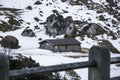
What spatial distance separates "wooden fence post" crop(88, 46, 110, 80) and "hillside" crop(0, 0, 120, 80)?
177ft

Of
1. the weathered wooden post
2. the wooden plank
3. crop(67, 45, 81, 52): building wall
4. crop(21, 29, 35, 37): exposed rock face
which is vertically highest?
the weathered wooden post

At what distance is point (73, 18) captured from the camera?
290 ft

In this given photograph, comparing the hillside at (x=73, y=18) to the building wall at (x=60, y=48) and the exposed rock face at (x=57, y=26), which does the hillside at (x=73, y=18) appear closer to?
the exposed rock face at (x=57, y=26)

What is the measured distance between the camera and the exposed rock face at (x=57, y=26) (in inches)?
3091

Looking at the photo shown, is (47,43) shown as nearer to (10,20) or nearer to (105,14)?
(10,20)

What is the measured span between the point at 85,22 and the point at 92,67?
83.2 meters

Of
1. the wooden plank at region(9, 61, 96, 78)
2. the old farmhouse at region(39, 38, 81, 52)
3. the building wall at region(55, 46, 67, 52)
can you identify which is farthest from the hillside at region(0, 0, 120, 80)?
the wooden plank at region(9, 61, 96, 78)

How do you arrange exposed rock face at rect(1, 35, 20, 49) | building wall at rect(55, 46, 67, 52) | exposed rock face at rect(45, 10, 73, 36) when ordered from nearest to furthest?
exposed rock face at rect(1, 35, 20, 49) → building wall at rect(55, 46, 67, 52) → exposed rock face at rect(45, 10, 73, 36)

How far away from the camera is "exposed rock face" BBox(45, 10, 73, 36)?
78.5 metres

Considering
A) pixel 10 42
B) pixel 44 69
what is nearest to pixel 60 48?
pixel 10 42

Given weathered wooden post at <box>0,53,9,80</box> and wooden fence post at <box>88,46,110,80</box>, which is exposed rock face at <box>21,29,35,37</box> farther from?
weathered wooden post at <box>0,53,9,80</box>

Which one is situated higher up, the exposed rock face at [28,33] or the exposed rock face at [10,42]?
the exposed rock face at [28,33]

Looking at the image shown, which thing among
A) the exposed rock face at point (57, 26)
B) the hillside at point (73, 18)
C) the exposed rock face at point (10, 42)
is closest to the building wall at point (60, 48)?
the hillside at point (73, 18)

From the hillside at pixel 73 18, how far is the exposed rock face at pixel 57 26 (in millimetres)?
1440
